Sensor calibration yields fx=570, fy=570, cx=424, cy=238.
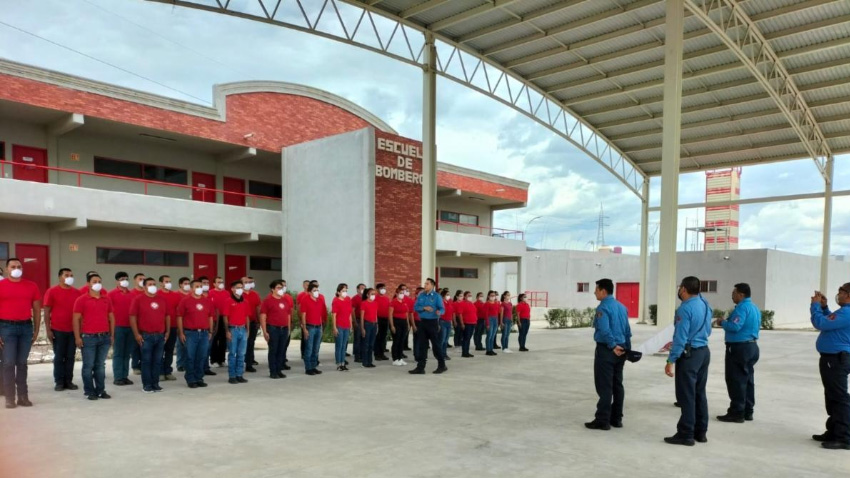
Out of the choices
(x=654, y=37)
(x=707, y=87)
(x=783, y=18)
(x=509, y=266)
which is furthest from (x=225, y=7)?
(x=509, y=266)

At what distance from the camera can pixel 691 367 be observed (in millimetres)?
6059

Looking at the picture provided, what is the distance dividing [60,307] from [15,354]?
1.15 metres

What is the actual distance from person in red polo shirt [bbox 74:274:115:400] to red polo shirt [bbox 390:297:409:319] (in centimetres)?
570

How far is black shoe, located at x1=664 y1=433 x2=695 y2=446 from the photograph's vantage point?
590cm

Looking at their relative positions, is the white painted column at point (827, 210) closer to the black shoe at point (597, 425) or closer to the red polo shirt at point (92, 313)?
the black shoe at point (597, 425)

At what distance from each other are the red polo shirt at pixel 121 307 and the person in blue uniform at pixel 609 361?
6.96 metres

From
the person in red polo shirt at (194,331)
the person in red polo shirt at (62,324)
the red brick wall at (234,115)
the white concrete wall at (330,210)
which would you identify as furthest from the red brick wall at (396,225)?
the person in red polo shirt at (62,324)

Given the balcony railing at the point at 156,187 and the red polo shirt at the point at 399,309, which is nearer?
the red polo shirt at the point at 399,309

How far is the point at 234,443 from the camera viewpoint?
5781 millimetres

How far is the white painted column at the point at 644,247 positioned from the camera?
28188 mm

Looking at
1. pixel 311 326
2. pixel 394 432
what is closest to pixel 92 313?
pixel 311 326

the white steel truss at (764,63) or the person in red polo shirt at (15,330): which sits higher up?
the white steel truss at (764,63)

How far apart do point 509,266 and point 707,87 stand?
87.2 feet

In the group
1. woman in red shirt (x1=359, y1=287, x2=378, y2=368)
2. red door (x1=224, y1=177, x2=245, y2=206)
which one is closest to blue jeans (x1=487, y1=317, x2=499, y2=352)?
woman in red shirt (x1=359, y1=287, x2=378, y2=368)
